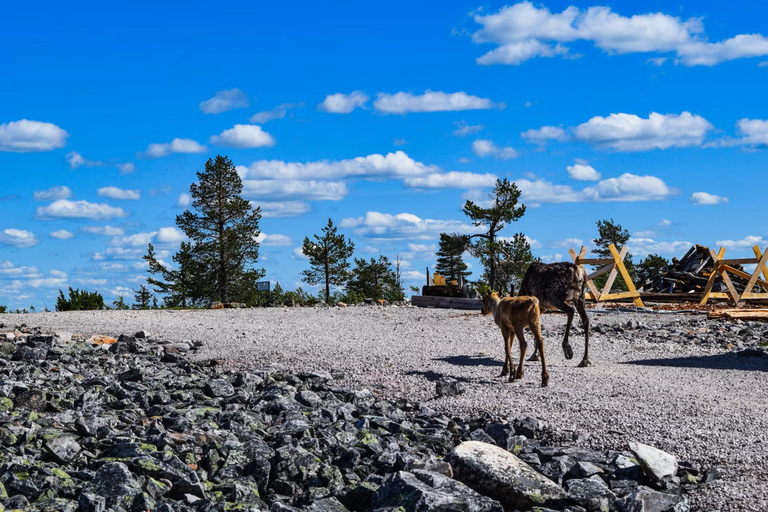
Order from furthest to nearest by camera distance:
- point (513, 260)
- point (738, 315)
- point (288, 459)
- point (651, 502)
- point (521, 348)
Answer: point (513, 260) → point (738, 315) → point (521, 348) → point (288, 459) → point (651, 502)

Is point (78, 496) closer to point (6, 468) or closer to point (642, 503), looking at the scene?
point (6, 468)

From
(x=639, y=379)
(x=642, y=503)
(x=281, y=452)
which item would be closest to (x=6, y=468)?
(x=281, y=452)

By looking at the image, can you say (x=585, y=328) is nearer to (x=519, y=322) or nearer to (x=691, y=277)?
(x=519, y=322)

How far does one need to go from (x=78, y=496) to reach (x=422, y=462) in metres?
3.02

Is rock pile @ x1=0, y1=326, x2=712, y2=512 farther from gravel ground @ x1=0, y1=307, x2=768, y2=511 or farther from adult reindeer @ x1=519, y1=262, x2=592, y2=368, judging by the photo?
adult reindeer @ x1=519, y1=262, x2=592, y2=368

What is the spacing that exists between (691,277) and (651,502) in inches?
1058

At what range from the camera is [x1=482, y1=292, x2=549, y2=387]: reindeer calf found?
11117 mm

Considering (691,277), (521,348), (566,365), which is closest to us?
(521,348)

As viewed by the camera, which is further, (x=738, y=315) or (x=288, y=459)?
(x=738, y=315)

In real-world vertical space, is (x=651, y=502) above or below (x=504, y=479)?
below

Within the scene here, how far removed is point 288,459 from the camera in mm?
7262

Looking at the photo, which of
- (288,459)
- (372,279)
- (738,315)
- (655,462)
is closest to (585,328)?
(655,462)

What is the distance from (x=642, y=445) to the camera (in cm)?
754

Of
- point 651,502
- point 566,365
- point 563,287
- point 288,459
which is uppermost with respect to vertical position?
point 563,287
